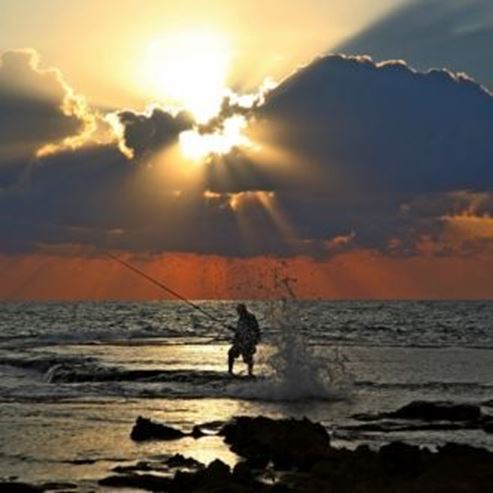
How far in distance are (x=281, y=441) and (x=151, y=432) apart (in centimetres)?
354

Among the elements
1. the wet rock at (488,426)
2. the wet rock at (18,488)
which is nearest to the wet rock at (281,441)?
the wet rock at (18,488)

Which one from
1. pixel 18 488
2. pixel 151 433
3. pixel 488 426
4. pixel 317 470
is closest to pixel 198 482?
pixel 317 470

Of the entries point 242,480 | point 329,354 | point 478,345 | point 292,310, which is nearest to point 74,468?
point 242,480

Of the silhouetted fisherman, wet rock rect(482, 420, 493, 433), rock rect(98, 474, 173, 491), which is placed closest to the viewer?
rock rect(98, 474, 173, 491)

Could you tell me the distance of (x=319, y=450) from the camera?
615 inches

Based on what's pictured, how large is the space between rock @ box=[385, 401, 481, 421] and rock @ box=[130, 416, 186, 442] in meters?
6.76

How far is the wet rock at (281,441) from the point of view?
15.7 meters

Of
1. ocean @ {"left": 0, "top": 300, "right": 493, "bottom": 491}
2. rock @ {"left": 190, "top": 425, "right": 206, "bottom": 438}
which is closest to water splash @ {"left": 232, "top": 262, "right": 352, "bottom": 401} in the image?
ocean @ {"left": 0, "top": 300, "right": 493, "bottom": 491}

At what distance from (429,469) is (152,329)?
3325 inches

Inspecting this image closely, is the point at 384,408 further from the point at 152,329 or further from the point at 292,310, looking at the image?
the point at 152,329

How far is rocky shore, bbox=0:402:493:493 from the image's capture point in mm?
12234

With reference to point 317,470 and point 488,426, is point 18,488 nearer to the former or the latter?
point 317,470

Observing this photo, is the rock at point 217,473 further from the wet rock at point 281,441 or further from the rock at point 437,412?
the rock at point 437,412

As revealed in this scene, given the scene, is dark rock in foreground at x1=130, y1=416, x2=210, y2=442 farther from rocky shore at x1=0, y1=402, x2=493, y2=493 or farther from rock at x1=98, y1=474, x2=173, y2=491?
rock at x1=98, y1=474, x2=173, y2=491
